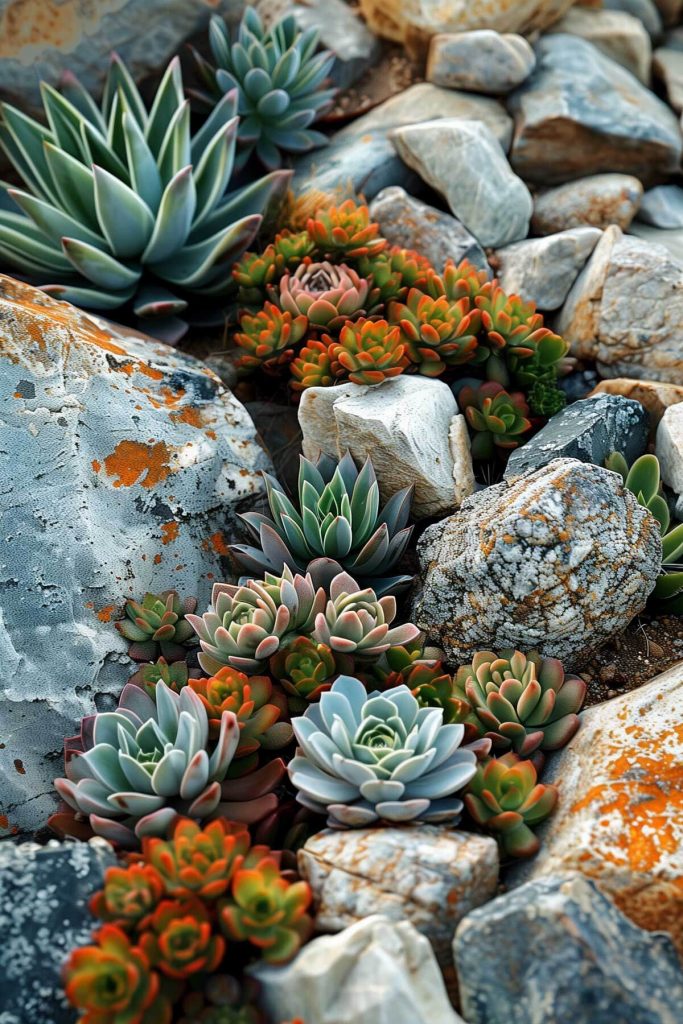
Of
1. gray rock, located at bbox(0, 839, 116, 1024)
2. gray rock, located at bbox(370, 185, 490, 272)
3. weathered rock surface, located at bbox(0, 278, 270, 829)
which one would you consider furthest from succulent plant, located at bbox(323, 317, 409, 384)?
gray rock, located at bbox(0, 839, 116, 1024)

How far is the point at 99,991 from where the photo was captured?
197cm

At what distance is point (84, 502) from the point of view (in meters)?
3.09

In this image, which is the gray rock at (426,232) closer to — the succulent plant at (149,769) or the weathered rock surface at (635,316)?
the weathered rock surface at (635,316)

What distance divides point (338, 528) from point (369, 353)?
0.70 m

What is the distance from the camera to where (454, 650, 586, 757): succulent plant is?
2.67m

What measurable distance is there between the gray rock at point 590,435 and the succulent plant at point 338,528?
0.47 meters

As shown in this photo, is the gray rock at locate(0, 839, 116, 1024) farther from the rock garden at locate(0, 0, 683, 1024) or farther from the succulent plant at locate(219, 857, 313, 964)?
the succulent plant at locate(219, 857, 313, 964)

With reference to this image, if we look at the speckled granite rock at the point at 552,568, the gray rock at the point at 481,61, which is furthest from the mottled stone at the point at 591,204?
the speckled granite rock at the point at 552,568

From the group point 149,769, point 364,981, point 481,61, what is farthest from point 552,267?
point 364,981

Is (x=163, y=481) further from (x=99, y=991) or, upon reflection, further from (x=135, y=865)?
(x=99, y=991)

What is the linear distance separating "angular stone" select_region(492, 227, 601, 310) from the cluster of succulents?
9.31 ft

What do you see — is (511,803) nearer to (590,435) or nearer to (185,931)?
(185,931)

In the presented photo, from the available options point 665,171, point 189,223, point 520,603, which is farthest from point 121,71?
point 520,603

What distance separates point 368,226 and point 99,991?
3017mm
